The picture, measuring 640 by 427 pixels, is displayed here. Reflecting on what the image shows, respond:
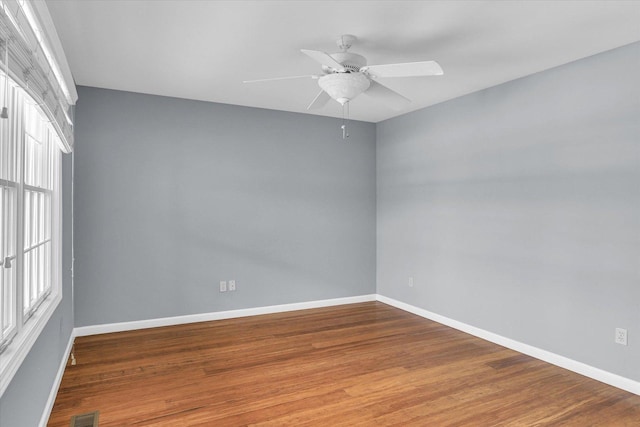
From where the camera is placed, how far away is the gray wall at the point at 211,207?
12.7 ft

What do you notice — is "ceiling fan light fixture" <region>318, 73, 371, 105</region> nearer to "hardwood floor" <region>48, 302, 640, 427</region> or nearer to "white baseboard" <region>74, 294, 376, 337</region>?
"hardwood floor" <region>48, 302, 640, 427</region>

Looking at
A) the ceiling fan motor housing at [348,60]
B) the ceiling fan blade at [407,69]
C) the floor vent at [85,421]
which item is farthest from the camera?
the ceiling fan motor housing at [348,60]

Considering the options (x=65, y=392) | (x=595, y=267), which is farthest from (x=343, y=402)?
(x=595, y=267)

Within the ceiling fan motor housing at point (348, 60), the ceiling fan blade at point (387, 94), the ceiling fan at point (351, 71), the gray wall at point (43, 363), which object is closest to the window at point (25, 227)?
the gray wall at point (43, 363)

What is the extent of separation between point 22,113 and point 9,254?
A: 62cm

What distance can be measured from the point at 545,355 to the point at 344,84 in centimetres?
277

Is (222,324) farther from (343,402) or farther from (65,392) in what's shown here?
(343,402)

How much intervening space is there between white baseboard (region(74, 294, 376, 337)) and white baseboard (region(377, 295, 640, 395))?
0.99m

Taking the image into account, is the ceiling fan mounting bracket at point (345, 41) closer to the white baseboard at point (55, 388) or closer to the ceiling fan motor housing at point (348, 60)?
the ceiling fan motor housing at point (348, 60)

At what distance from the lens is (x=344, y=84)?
258 centimetres

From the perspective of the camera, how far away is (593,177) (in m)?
2.96

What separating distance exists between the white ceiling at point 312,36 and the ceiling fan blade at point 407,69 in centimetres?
30

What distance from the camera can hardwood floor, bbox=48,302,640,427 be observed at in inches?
93.6

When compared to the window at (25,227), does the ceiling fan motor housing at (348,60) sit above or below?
above
